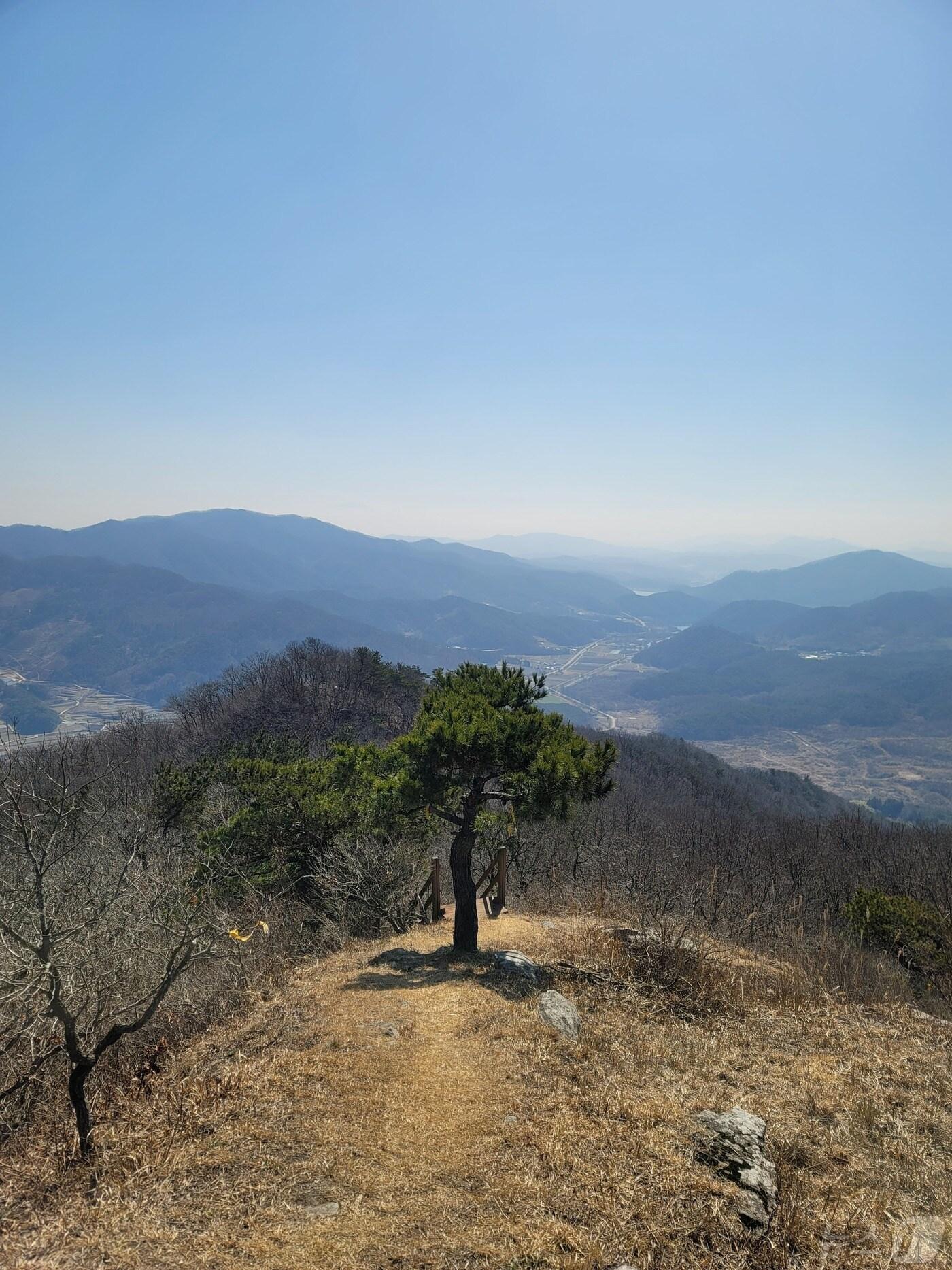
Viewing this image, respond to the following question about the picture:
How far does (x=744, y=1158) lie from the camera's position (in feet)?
17.2

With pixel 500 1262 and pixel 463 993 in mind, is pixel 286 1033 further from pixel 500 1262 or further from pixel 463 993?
pixel 500 1262

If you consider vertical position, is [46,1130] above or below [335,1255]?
below

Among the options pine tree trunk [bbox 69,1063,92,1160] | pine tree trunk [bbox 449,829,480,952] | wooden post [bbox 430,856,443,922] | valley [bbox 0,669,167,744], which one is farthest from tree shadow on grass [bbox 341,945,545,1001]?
valley [bbox 0,669,167,744]

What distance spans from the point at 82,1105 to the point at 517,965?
5.87m

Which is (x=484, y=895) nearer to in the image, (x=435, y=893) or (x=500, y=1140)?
(x=435, y=893)

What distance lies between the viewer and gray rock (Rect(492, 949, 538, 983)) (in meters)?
9.49

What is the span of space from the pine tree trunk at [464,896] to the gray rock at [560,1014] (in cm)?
241

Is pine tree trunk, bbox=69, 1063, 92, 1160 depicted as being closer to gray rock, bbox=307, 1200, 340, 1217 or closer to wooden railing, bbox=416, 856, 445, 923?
gray rock, bbox=307, 1200, 340, 1217

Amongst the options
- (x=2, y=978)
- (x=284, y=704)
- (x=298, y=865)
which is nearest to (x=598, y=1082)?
(x=2, y=978)

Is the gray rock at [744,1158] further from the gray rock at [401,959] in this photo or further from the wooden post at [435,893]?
the wooden post at [435,893]

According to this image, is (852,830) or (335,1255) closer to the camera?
(335,1255)

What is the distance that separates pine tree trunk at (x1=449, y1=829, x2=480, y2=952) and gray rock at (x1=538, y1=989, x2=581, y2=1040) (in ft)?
7.91

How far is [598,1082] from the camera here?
21.6ft

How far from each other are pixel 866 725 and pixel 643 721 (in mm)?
64475
